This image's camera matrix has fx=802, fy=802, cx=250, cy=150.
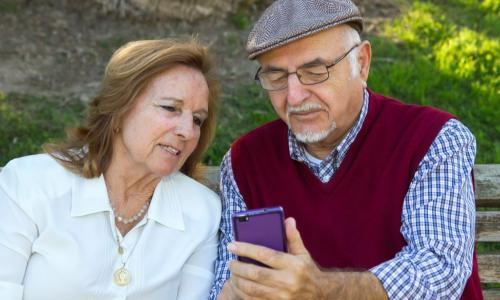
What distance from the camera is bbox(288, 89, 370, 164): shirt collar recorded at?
3.49m

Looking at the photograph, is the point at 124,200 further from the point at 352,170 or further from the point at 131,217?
the point at 352,170

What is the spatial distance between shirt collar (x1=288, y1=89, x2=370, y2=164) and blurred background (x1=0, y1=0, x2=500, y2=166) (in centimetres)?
152

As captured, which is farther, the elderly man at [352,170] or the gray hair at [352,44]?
the gray hair at [352,44]

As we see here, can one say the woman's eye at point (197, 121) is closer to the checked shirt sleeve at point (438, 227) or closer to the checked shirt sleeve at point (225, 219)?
the checked shirt sleeve at point (225, 219)

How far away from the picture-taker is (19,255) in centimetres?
328

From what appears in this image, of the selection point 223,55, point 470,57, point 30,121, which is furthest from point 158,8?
point 470,57

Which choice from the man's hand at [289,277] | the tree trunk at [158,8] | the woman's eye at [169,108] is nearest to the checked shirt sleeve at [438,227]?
the man's hand at [289,277]

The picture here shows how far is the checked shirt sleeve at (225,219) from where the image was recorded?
11.4 feet

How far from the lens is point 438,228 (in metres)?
3.09

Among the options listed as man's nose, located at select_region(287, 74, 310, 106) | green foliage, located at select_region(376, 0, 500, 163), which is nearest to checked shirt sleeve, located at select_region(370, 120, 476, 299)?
man's nose, located at select_region(287, 74, 310, 106)

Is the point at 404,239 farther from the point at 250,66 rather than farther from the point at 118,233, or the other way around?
the point at 250,66

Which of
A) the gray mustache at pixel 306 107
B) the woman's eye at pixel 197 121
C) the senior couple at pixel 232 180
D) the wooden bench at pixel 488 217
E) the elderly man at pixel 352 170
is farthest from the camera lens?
the wooden bench at pixel 488 217

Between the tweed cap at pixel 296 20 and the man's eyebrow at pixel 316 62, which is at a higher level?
the tweed cap at pixel 296 20

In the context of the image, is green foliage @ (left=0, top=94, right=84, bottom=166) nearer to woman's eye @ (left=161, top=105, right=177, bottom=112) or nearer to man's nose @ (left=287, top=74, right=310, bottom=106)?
woman's eye @ (left=161, top=105, right=177, bottom=112)
